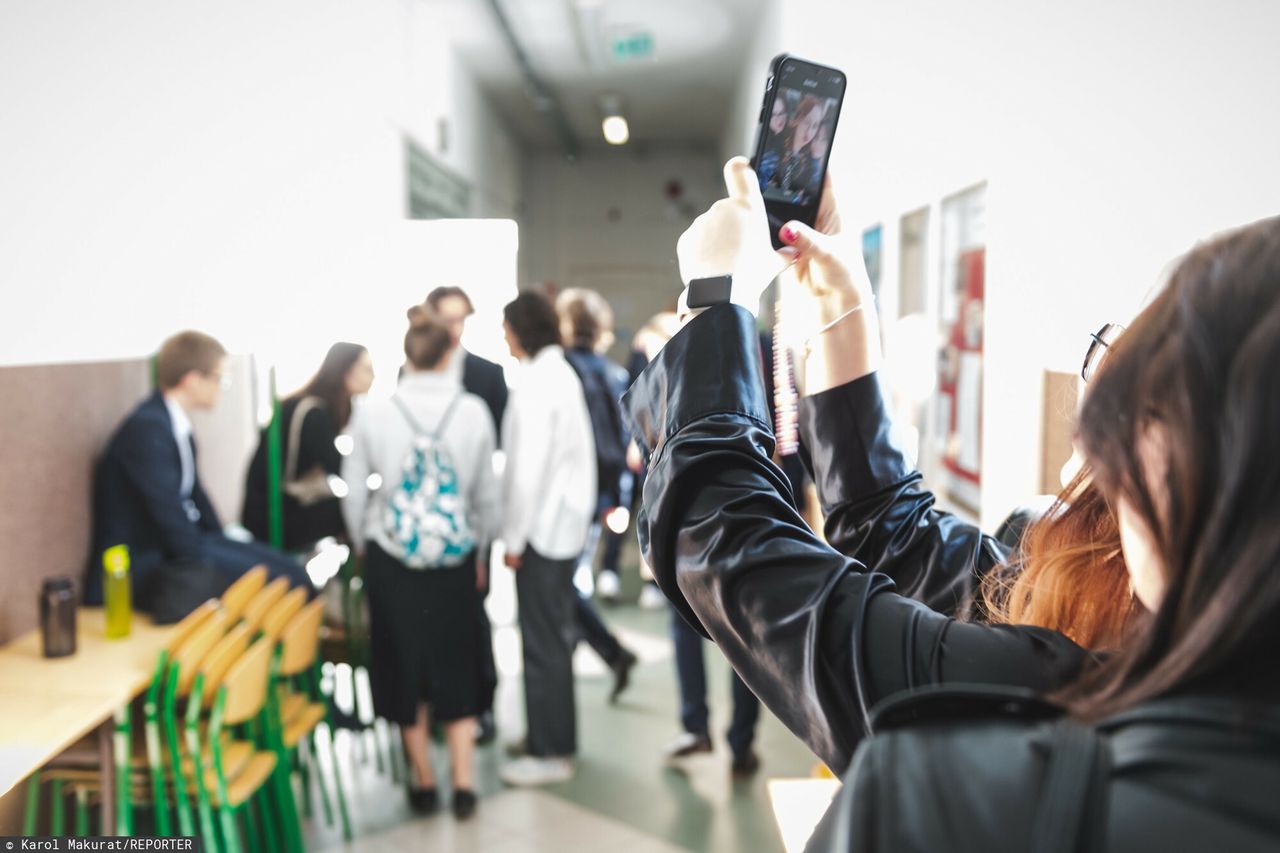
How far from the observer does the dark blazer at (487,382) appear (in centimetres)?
272

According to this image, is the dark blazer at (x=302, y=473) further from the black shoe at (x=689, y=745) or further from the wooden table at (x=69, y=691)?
the black shoe at (x=689, y=745)

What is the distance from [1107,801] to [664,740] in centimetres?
248

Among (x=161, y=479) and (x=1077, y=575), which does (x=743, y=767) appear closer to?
(x=161, y=479)

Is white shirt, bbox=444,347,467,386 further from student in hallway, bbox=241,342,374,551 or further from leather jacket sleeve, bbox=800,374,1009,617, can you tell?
leather jacket sleeve, bbox=800,374,1009,617

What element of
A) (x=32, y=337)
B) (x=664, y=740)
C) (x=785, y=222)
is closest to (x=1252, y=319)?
(x=785, y=222)

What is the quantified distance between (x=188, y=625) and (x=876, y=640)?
5.15ft

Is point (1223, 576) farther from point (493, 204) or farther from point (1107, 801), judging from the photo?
point (493, 204)

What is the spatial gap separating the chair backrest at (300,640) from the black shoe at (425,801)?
1.61 feet

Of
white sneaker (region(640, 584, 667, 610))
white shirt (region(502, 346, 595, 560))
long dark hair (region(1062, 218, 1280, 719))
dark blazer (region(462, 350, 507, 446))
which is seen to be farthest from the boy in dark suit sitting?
white sneaker (region(640, 584, 667, 610))

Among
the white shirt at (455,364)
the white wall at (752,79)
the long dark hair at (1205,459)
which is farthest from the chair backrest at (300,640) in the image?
the long dark hair at (1205,459)

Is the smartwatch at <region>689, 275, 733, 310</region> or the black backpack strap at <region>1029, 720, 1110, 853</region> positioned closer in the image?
the black backpack strap at <region>1029, 720, 1110, 853</region>

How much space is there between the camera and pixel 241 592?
76.5 inches

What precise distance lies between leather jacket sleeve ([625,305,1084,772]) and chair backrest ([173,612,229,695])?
1352 mm

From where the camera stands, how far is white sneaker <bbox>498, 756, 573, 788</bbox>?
7.93 ft
